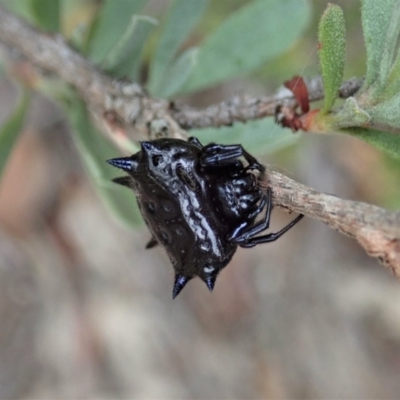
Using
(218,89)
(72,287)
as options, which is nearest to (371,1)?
(218,89)

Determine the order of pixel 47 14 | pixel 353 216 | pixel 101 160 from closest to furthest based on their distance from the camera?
pixel 353 216 → pixel 101 160 → pixel 47 14

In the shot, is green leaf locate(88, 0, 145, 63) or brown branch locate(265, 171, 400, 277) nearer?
brown branch locate(265, 171, 400, 277)

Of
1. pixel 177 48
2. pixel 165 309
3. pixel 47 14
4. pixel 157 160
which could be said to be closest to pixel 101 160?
pixel 177 48

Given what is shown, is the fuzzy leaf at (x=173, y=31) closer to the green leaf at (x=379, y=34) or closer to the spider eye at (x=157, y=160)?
the spider eye at (x=157, y=160)

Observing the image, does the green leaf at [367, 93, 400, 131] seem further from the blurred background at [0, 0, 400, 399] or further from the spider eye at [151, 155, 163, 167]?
the blurred background at [0, 0, 400, 399]

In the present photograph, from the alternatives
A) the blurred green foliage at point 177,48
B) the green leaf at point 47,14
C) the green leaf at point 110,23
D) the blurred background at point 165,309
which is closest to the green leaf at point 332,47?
the blurred green foliage at point 177,48

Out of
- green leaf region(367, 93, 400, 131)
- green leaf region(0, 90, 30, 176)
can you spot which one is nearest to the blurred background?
green leaf region(0, 90, 30, 176)

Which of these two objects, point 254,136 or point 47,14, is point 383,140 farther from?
point 47,14
